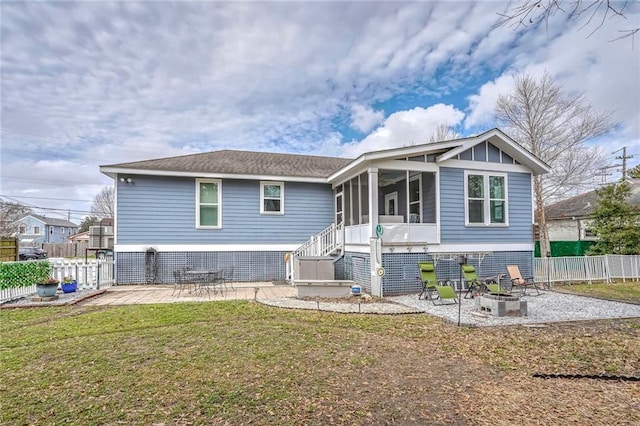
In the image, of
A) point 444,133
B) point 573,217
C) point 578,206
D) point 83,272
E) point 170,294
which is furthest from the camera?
point 444,133

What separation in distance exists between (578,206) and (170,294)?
2708cm

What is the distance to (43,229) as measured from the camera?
51031 millimetres

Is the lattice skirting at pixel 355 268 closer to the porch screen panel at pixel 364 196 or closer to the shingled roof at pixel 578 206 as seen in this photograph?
the porch screen panel at pixel 364 196

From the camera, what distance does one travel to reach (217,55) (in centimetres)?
1091

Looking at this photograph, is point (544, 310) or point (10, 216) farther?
point (10, 216)

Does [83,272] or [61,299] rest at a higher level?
[83,272]

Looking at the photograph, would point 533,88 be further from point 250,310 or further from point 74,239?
point 74,239

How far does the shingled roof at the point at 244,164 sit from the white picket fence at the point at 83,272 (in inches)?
125

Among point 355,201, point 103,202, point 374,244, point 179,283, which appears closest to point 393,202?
point 355,201

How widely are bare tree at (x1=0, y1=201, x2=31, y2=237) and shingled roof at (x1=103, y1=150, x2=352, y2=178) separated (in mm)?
30602

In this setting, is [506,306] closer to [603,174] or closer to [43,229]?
[603,174]

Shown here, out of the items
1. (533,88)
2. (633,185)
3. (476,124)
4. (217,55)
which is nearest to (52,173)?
(217,55)

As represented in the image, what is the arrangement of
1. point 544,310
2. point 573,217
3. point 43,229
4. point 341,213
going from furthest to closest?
point 43,229, point 573,217, point 341,213, point 544,310

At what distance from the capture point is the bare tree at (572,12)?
9.48ft
